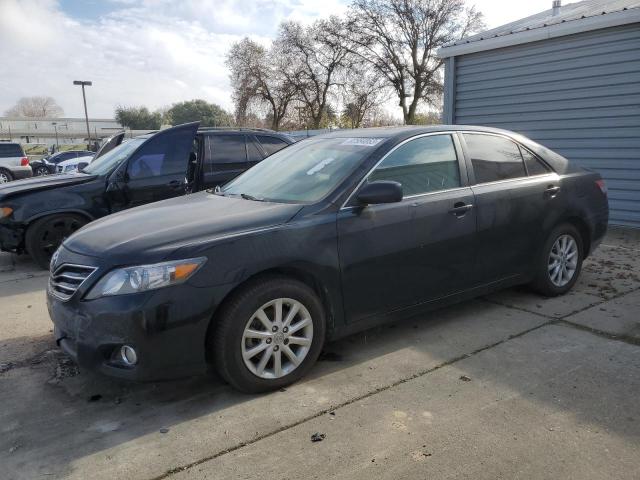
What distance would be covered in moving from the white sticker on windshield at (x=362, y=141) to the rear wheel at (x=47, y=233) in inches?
161

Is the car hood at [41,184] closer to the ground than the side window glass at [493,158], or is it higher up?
closer to the ground

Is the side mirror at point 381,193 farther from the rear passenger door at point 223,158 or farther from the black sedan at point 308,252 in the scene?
the rear passenger door at point 223,158

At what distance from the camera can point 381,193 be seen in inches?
134

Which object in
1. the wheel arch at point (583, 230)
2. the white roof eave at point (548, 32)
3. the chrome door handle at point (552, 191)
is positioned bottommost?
the wheel arch at point (583, 230)

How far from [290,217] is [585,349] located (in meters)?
2.32

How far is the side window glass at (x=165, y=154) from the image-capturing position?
6805mm

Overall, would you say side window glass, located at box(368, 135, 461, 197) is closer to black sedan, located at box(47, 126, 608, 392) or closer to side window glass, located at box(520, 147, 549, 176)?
black sedan, located at box(47, 126, 608, 392)

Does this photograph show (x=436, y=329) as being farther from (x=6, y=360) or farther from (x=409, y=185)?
(x=6, y=360)

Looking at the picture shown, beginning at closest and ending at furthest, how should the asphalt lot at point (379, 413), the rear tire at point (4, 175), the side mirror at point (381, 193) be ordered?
the asphalt lot at point (379, 413) < the side mirror at point (381, 193) < the rear tire at point (4, 175)

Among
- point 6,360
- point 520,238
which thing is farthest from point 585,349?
point 6,360

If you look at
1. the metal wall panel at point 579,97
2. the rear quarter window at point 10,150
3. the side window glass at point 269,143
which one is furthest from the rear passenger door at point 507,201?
the rear quarter window at point 10,150

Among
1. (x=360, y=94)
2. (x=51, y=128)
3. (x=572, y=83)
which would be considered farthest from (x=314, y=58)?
(x=51, y=128)

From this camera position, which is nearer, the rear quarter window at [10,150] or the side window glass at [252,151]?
the side window glass at [252,151]

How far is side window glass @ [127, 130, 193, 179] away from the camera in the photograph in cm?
680
